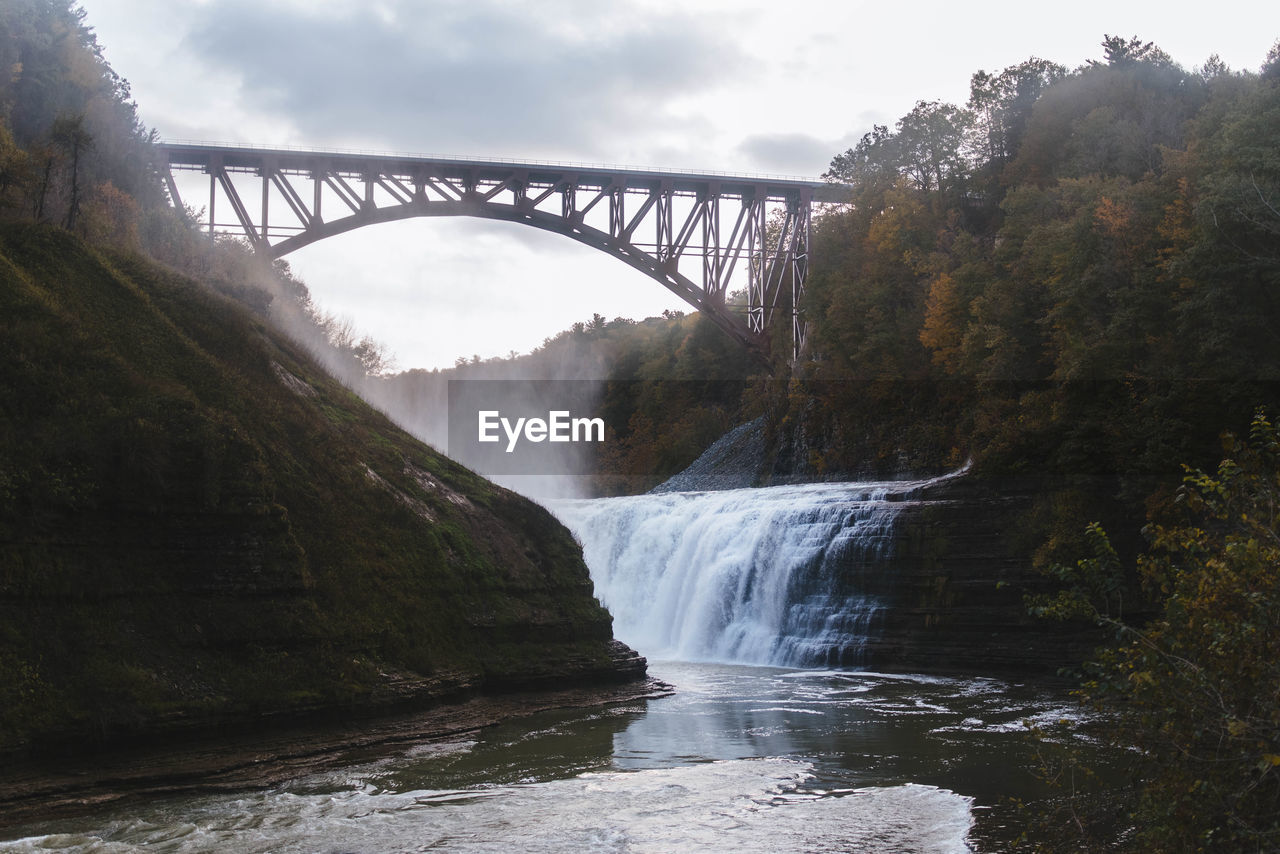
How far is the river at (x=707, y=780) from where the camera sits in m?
10.9

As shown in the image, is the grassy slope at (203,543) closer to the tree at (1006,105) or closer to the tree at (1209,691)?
the tree at (1209,691)

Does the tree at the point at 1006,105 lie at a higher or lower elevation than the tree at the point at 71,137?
higher

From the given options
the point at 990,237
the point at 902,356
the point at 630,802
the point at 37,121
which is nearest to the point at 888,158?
the point at 990,237

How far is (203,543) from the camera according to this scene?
15.9 metres

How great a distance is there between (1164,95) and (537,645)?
105ft

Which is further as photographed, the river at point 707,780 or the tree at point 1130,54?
the tree at point 1130,54

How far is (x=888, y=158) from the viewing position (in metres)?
50.0

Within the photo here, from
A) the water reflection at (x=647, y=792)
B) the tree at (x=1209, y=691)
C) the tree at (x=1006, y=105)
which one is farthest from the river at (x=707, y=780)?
the tree at (x=1006, y=105)

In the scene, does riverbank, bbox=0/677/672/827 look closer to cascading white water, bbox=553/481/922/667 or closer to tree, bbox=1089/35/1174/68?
cascading white water, bbox=553/481/922/667

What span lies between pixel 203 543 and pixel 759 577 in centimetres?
1774

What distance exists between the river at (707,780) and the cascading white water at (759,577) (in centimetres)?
19

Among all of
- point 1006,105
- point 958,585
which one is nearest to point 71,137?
point 958,585

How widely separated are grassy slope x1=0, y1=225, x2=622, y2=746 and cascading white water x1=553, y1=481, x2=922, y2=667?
804 cm

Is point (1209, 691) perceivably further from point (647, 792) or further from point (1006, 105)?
point (1006, 105)
